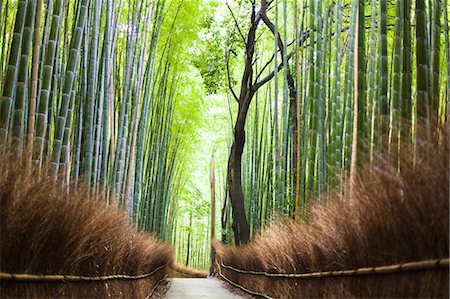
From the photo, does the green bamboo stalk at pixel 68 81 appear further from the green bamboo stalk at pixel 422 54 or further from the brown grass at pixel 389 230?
the green bamboo stalk at pixel 422 54

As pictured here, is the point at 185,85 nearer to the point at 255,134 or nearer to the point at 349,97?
the point at 255,134

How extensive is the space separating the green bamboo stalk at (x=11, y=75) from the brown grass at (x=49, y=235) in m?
0.40

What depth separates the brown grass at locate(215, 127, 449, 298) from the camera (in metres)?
1.65

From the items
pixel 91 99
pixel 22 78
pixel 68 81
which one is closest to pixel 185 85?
pixel 91 99

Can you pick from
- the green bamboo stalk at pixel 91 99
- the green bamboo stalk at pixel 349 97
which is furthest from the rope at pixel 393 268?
the green bamboo stalk at pixel 91 99

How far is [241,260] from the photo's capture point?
7.07 metres

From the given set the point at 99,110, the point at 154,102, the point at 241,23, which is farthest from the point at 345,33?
the point at 99,110

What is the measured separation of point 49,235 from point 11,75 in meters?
0.85

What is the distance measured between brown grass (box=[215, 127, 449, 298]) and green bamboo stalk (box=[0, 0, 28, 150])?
1.47 meters

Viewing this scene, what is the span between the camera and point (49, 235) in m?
2.00

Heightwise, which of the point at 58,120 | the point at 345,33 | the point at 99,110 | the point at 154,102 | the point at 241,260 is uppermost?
the point at 345,33

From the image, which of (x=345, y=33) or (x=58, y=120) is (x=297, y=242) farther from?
(x=345, y=33)

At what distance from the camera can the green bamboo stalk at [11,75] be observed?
7.94 ft

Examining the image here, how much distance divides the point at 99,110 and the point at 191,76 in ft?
24.5
